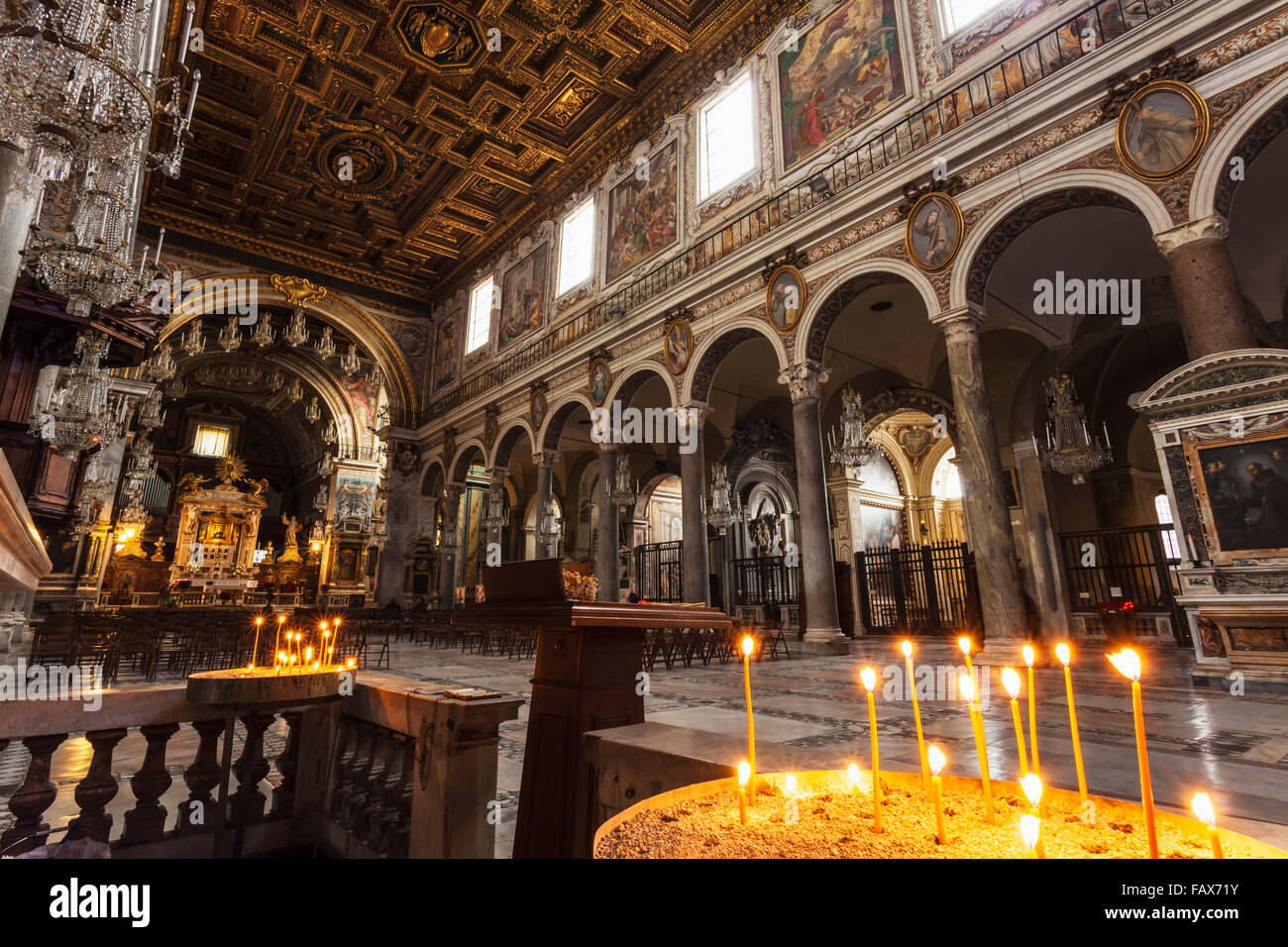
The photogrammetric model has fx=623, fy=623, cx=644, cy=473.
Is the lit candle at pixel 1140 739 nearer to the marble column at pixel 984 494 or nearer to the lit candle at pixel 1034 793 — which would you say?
the lit candle at pixel 1034 793

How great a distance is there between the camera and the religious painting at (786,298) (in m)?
9.62

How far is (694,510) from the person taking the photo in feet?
36.2

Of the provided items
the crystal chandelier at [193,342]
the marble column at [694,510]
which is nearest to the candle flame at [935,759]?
the marble column at [694,510]

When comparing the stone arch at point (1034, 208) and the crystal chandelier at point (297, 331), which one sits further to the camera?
the crystal chandelier at point (297, 331)

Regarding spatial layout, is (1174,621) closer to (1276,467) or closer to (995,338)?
(995,338)

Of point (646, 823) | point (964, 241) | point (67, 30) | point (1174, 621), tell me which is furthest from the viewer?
point (1174, 621)

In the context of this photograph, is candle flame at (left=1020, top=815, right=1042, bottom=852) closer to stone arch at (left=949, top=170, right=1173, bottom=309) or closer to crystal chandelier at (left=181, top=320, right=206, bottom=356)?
stone arch at (left=949, top=170, right=1173, bottom=309)

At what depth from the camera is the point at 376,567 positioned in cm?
2061

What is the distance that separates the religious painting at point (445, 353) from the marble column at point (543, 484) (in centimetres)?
683

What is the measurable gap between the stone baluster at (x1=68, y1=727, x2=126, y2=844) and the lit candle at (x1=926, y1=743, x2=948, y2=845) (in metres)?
2.64

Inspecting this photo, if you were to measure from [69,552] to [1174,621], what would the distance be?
2314cm

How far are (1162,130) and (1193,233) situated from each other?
1240 mm

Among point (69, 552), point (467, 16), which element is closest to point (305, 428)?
point (69, 552)
